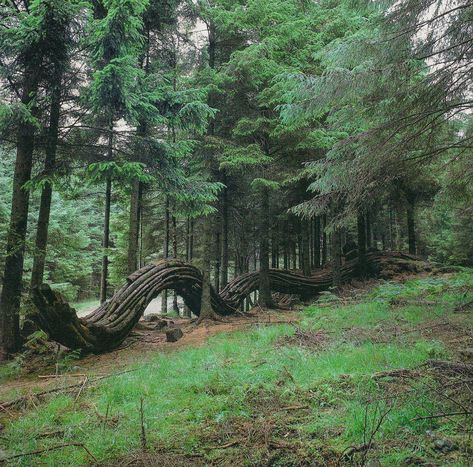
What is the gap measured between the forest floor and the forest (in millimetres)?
27

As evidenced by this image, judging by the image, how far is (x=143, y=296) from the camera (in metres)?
10.2

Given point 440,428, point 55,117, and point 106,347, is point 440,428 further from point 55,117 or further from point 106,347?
point 55,117

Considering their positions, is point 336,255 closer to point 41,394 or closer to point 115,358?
point 115,358

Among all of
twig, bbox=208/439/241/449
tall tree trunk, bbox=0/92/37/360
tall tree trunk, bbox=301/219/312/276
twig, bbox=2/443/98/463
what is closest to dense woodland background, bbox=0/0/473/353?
tall tree trunk, bbox=0/92/37/360

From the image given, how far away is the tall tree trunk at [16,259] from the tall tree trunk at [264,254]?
754cm

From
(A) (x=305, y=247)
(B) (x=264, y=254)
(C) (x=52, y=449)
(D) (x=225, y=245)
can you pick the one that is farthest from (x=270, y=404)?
(A) (x=305, y=247)

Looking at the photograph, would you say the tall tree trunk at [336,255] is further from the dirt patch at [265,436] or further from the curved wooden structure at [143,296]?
the dirt patch at [265,436]

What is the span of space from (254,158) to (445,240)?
1876 cm

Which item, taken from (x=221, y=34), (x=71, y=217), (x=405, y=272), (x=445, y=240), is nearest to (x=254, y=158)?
(x=221, y=34)

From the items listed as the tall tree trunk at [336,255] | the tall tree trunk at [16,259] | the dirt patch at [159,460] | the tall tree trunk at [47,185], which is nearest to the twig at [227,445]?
the dirt patch at [159,460]

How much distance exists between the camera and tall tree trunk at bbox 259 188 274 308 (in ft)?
45.0

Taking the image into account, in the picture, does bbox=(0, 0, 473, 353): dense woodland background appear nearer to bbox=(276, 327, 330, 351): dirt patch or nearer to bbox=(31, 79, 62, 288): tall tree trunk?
bbox=(31, 79, 62, 288): tall tree trunk

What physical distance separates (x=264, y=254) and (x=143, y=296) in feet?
17.7

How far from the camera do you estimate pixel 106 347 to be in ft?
29.1
